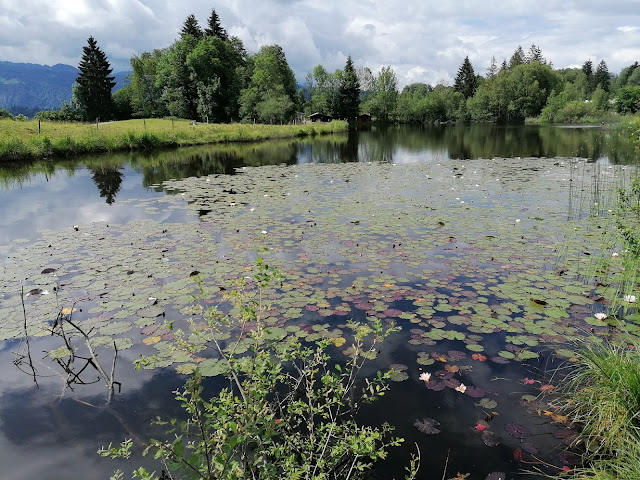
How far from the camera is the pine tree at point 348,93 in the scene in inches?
2889

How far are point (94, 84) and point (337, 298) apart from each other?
57.9 metres

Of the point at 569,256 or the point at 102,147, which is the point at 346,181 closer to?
the point at 569,256

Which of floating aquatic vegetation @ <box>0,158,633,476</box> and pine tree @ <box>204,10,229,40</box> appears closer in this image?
floating aquatic vegetation @ <box>0,158,633,476</box>

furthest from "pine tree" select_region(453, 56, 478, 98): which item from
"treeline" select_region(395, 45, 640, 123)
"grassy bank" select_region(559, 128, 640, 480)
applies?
"grassy bank" select_region(559, 128, 640, 480)

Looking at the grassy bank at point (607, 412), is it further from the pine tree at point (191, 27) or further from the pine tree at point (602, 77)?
the pine tree at point (602, 77)

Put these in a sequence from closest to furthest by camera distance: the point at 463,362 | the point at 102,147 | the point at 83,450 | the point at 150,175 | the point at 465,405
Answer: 1. the point at 83,450
2. the point at 465,405
3. the point at 463,362
4. the point at 150,175
5. the point at 102,147

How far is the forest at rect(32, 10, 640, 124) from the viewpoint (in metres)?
50.1

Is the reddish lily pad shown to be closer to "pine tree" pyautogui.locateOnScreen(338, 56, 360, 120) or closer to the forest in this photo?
the forest

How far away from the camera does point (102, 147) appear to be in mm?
25344

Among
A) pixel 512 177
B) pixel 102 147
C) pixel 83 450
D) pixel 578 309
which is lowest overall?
pixel 83 450

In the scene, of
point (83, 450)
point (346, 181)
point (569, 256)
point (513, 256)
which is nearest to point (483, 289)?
point (513, 256)

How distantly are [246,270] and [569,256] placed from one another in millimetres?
5217

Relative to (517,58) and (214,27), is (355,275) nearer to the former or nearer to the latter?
(214,27)

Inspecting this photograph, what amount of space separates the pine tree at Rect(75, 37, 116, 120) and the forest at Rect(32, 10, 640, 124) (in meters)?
0.32
